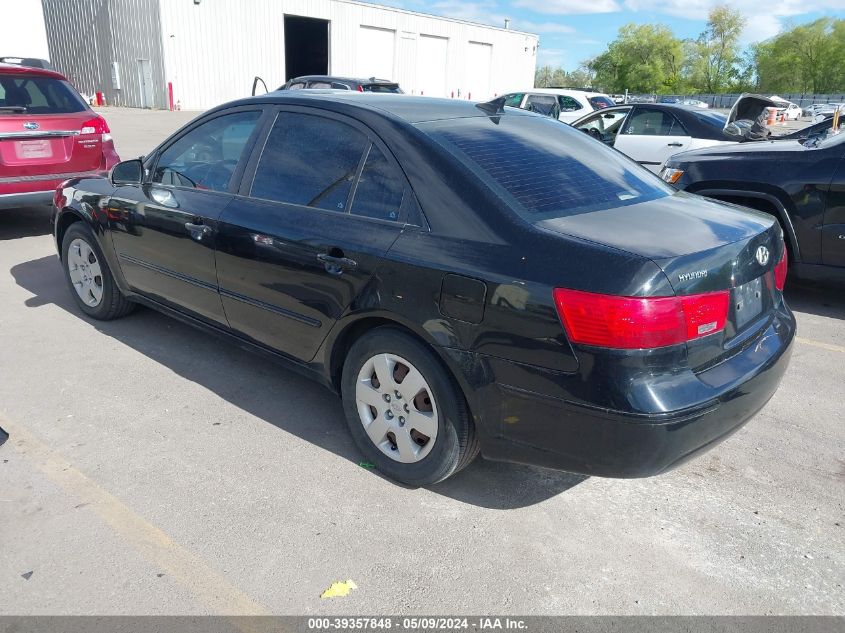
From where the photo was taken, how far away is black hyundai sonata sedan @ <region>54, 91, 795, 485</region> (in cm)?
243

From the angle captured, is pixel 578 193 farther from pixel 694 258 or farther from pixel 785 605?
pixel 785 605

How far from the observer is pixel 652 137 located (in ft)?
32.3

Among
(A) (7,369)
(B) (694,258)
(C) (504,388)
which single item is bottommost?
(A) (7,369)

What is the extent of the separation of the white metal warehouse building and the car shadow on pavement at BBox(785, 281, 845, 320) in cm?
2954

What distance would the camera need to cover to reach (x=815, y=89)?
89688 mm

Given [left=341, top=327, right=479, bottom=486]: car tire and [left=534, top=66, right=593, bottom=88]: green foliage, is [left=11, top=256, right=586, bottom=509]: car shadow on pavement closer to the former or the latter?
[left=341, top=327, right=479, bottom=486]: car tire

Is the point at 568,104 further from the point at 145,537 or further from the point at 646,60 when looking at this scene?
the point at 646,60

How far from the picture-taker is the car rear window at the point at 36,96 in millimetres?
6977

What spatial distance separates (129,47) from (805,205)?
33.3m

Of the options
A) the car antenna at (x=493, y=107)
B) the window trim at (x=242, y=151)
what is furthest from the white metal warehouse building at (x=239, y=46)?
the car antenna at (x=493, y=107)

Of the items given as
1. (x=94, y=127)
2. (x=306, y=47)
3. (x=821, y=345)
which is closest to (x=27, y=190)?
(x=94, y=127)

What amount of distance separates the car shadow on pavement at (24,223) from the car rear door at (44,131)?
1.13m

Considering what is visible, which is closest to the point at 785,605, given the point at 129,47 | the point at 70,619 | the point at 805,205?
the point at 70,619

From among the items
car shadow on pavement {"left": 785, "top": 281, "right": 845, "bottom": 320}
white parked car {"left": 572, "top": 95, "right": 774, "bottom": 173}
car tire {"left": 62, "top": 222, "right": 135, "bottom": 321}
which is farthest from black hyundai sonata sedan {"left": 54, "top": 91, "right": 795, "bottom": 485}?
white parked car {"left": 572, "top": 95, "right": 774, "bottom": 173}
